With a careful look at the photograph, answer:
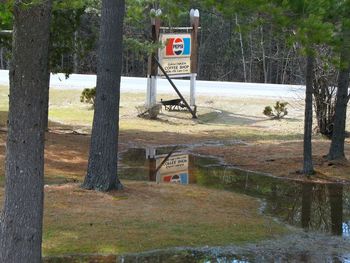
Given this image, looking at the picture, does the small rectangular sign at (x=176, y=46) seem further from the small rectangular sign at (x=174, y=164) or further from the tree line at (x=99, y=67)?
the tree line at (x=99, y=67)

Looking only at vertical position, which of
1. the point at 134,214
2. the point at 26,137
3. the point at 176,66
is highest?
the point at 176,66

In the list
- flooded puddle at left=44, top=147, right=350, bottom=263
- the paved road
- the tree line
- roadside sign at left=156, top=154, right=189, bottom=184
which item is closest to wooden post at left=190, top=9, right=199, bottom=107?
the paved road

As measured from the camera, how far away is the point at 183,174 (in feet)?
45.2

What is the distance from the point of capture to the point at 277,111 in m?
25.3

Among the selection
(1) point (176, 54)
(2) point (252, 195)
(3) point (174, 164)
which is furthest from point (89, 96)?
(2) point (252, 195)

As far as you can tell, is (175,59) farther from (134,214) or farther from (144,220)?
(144,220)

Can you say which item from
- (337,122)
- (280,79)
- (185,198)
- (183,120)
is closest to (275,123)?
(183,120)

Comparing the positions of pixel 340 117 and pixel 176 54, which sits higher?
pixel 176 54

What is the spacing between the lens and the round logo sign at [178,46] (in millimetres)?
25769

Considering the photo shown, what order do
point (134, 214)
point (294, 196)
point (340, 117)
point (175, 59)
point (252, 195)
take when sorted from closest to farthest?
point (134, 214)
point (294, 196)
point (252, 195)
point (340, 117)
point (175, 59)

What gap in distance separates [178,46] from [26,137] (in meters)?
21.5

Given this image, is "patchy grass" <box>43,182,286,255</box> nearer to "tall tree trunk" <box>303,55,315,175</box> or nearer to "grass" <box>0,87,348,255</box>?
"grass" <box>0,87,348,255</box>

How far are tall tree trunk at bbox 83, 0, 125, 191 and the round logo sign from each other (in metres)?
15.6

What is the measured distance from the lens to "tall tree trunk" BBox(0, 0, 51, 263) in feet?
15.7
